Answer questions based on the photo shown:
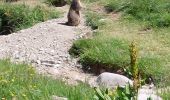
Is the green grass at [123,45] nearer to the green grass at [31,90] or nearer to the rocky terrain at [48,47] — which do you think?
the rocky terrain at [48,47]

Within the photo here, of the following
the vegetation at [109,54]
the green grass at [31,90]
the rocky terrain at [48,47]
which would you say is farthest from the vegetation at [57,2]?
the green grass at [31,90]

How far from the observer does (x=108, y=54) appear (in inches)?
383

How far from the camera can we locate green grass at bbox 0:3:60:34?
500 inches

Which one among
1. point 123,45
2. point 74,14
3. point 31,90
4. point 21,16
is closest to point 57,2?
point 21,16

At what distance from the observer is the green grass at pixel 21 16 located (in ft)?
41.7

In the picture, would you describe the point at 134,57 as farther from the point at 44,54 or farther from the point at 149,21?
the point at 149,21

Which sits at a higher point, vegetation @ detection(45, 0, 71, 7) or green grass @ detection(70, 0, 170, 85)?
vegetation @ detection(45, 0, 71, 7)

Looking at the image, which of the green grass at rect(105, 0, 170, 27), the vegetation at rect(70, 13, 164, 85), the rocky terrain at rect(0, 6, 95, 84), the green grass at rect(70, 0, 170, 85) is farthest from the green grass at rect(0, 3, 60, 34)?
the vegetation at rect(70, 13, 164, 85)

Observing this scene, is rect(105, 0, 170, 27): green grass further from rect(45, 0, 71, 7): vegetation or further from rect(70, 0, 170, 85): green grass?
rect(45, 0, 71, 7): vegetation

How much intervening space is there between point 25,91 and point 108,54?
202 inches

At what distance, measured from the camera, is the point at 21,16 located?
503 inches

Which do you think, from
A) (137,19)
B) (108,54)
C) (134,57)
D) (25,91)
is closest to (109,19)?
(137,19)

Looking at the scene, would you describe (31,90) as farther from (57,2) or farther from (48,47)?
(57,2)

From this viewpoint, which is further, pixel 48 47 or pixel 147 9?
pixel 147 9
